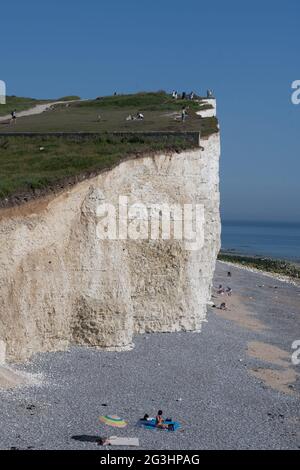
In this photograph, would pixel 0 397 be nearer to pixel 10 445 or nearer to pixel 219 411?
pixel 10 445

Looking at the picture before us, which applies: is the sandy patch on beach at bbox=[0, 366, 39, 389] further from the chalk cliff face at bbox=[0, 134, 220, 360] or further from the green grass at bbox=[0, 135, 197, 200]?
the green grass at bbox=[0, 135, 197, 200]

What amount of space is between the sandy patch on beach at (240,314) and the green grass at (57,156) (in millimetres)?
11494

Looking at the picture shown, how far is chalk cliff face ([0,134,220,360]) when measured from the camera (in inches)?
921

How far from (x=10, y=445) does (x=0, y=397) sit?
2.63 m

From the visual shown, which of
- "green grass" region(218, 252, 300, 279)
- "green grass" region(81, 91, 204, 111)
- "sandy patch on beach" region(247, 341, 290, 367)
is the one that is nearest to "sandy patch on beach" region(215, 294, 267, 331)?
"sandy patch on beach" region(247, 341, 290, 367)

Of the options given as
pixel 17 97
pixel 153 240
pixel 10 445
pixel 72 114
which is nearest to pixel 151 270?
pixel 153 240

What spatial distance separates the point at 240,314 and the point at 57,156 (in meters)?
17.0

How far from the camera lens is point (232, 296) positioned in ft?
164

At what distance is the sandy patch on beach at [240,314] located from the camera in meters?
38.7

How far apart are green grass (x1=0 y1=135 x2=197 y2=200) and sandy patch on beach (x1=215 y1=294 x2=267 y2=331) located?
11.5m

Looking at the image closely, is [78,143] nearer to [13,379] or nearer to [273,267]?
[13,379]

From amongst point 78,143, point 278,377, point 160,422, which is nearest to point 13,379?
point 160,422

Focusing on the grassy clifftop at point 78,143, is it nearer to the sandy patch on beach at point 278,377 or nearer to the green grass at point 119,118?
the green grass at point 119,118

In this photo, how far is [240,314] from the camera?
138 ft
